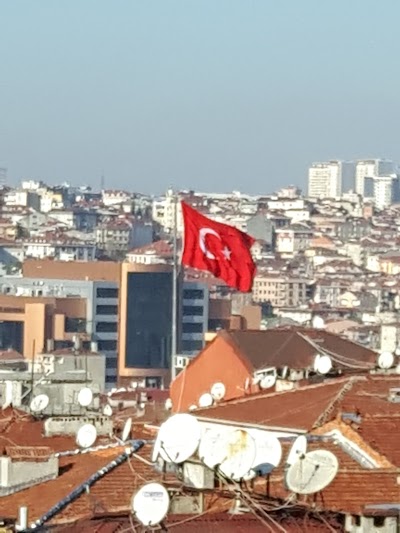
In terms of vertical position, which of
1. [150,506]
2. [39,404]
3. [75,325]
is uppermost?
[150,506]

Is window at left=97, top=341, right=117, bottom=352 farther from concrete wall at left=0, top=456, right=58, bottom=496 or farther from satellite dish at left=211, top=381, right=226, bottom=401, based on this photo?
concrete wall at left=0, top=456, right=58, bottom=496

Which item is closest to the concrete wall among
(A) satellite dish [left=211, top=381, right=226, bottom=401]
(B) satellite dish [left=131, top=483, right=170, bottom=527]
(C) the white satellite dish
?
(C) the white satellite dish

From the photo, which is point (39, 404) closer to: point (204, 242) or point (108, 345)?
point (204, 242)

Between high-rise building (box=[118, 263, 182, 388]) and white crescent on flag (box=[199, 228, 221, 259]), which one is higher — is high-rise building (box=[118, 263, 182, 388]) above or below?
below

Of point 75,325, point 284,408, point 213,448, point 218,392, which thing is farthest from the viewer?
point 75,325

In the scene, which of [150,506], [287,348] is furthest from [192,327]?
[150,506]

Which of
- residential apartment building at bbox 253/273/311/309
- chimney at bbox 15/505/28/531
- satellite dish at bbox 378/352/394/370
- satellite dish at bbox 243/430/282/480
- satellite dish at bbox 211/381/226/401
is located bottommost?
residential apartment building at bbox 253/273/311/309

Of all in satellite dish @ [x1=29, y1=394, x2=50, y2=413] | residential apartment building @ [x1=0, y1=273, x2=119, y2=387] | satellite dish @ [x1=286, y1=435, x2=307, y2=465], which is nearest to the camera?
satellite dish @ [x1=286, y1=435, x2=307, y2=465]
